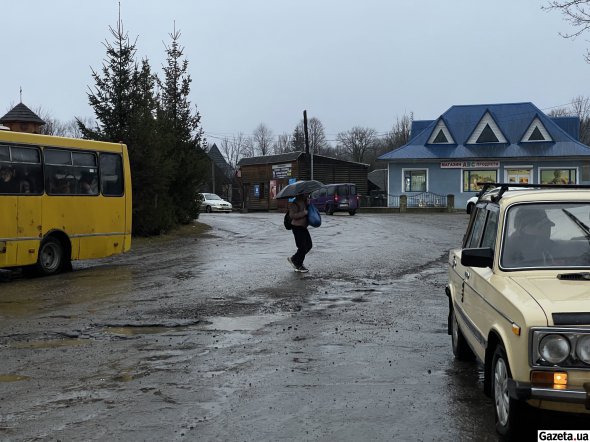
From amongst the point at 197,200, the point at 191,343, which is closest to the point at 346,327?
the point at 191,343

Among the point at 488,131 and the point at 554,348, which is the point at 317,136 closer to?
the point at 488,131

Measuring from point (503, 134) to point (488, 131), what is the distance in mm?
1007

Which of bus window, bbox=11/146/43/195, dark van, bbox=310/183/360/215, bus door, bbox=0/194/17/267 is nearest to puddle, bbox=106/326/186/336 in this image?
bus door, bbox=0/194/17/267

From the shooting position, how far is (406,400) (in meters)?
5.45

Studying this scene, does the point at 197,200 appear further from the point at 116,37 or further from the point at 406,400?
the point at 406,400

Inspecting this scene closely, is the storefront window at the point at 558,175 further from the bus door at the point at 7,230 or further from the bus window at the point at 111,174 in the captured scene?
the bus door at the point at 7,230

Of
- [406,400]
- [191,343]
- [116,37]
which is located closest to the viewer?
[406,400]

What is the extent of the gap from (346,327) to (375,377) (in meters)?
2.30

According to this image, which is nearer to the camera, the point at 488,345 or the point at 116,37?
the point at 488,345

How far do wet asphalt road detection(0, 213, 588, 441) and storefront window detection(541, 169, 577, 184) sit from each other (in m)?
32.5

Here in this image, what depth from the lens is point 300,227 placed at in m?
13.9

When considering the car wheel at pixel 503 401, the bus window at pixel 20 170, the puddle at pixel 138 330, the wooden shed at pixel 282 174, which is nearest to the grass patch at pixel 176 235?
the bus window at pixel 20 170

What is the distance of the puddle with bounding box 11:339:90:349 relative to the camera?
757 centimetres

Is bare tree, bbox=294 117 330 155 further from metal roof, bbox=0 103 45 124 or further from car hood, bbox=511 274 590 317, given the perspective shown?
car hood, bbox=511 274 590 317
